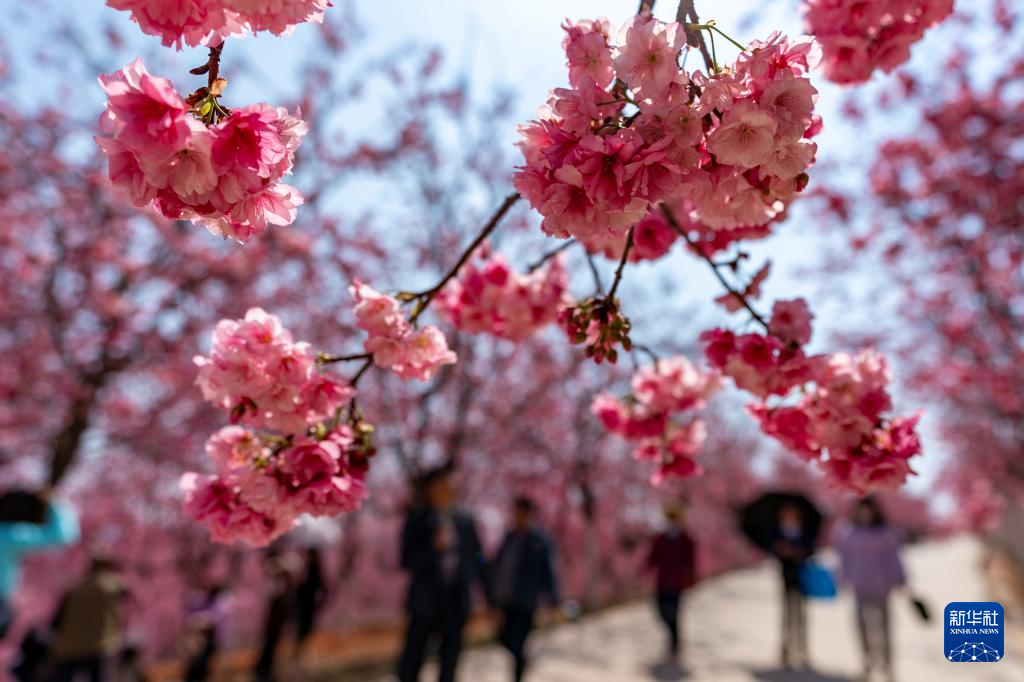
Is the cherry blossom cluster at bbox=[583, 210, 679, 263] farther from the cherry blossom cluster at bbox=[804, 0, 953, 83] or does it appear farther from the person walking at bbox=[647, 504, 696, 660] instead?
the person walking at bbox=[647, 504, 696, 660]

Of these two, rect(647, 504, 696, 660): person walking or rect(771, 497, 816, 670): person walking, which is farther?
rect(647, 504, 696, 660): person walking

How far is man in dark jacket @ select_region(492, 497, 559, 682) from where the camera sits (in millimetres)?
6285

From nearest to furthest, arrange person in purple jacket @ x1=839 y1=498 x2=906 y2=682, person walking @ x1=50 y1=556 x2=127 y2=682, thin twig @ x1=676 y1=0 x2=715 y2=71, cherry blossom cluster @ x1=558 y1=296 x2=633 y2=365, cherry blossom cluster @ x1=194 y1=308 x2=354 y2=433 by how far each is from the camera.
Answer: thin twig @ x1=676 y1=0 x2=715 y2=71, cherry blossom cluster @ x1=194 y1=308 x2=354 y2=433, cherry blossom cluster @ x1=558 y1=296 x2=633 y2=365, person walking @ x1=50 y1=556 x2=127 y2=682, person in purple jacket @ x1=839 y1=498 x2=906 y2=682

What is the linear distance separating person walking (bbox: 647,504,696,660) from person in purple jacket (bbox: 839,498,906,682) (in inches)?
71.2

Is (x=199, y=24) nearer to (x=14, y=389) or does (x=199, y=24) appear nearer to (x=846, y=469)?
(x=846, y=469)

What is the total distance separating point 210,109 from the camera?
1.34 metres

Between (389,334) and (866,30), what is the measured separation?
1877 millimetres

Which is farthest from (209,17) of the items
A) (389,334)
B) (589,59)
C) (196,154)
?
(389,334)

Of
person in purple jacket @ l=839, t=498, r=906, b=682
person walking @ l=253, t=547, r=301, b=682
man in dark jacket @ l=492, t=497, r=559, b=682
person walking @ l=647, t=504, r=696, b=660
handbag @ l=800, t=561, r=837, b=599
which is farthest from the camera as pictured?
person walking @ l=647, t=504, r=696, b=660

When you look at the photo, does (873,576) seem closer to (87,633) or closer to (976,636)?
(976,636)

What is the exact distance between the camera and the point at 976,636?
2926 mm

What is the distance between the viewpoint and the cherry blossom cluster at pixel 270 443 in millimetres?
1883

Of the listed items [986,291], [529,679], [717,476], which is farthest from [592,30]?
[717,476]

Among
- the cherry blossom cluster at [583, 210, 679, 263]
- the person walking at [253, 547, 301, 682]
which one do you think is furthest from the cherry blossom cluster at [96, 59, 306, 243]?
the person walking at [253, 547, 301, 682]
